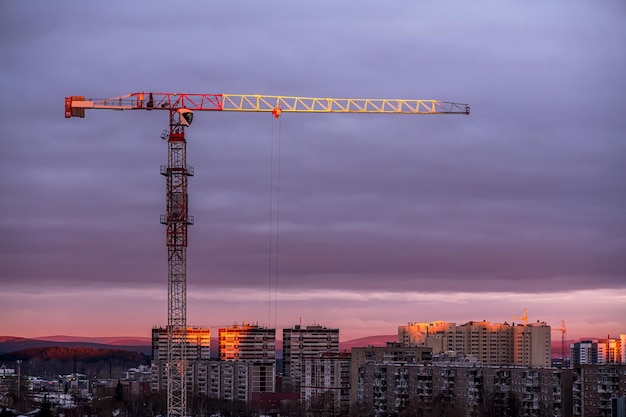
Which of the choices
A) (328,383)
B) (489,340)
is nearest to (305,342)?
(489,340)

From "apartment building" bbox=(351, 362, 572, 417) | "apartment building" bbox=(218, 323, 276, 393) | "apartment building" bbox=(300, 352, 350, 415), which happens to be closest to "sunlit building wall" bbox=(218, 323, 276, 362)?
"apartment building" bbox=(218, 323, 276, 393)

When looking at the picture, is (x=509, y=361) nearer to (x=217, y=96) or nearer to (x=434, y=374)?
(x=434, y=374)

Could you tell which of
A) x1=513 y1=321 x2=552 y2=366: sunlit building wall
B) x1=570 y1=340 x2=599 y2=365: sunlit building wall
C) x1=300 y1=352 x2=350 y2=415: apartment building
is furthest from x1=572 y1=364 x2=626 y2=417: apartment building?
x1=570 y1=340 x2=599 y2=365: sunlit building wall

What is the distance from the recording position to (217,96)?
5681 cm

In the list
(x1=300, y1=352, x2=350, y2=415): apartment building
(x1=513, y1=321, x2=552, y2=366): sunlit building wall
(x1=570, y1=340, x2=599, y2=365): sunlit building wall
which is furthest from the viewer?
(x1=570, y1=340, x2=599, y2=365): sunlit building wall

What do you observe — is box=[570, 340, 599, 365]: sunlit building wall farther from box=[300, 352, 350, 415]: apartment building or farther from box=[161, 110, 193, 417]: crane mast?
box=[161, 110, 193, 417]: crane mast

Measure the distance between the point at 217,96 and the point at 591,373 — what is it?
20.8m

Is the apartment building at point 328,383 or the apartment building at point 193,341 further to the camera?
the apartment building at point 193,341

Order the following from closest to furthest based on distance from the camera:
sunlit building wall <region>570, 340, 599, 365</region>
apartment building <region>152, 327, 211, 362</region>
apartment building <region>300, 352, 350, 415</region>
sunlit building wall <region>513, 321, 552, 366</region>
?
apartment building <region>300, 352, 350, 415</region>
sunlit building wall <region>513, 321, 552, 366</region>
sunlit building wall <region>570, 340, 599, 365</region>
apartment building <region>152, 327, 211, 362</region>

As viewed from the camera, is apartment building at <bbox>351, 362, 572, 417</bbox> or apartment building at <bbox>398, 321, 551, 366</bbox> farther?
apartment building at <bbox>398, 321, 551, 366</bbox>

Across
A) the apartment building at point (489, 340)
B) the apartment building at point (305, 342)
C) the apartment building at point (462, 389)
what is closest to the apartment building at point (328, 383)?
the apartment building at point (462, 389)

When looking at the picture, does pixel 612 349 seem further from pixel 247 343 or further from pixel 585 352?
pixel 247 343

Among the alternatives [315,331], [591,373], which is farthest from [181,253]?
[315,331]

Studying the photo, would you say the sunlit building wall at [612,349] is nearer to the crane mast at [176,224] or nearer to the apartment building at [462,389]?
the apartment building at [462,389]
